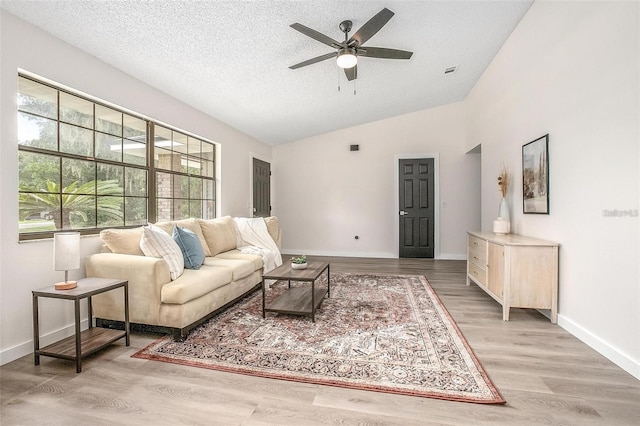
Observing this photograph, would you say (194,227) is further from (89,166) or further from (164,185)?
(89,166)

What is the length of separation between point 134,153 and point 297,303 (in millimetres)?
2453

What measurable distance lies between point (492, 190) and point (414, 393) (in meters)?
3.62

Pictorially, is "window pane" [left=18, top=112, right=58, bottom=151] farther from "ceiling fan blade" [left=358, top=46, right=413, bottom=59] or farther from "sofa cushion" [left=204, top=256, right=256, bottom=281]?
"ceiling fan blade" [left=358, top=46, right=413, bottom=59]

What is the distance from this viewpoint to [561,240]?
268 centimetres

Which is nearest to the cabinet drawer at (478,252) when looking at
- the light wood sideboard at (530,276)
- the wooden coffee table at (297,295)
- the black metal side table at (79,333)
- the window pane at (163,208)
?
the light wood sideboard at (530,276)

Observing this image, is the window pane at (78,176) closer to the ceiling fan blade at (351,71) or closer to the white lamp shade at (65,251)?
the white lamp shade at (65,251)

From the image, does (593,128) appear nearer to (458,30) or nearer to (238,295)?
(458,30)

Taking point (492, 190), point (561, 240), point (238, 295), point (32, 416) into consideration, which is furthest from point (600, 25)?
point (32, 416)

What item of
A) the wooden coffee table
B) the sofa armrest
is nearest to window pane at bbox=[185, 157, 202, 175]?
the sofa armrest

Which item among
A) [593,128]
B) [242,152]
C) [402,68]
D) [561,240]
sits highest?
[402,68]

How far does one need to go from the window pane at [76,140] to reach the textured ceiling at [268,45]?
0.70 m

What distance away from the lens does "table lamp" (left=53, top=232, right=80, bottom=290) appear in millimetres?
2037

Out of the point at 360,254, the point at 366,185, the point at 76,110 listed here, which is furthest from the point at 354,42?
the point at 360,254

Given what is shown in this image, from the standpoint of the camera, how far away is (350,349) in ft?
7.28
